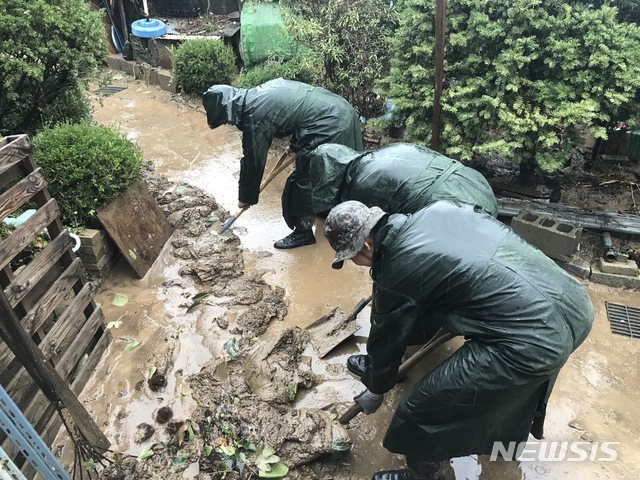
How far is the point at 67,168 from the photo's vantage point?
4.45m

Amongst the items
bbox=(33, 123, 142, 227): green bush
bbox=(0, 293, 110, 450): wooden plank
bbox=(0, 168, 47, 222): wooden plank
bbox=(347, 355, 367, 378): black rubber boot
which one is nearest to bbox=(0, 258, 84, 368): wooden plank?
bbox=(0, 293, 110, 450): wooden plank

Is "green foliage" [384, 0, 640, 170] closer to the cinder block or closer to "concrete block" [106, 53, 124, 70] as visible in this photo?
the cinder block

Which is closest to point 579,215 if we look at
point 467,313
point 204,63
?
point 467,313

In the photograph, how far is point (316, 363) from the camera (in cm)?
405

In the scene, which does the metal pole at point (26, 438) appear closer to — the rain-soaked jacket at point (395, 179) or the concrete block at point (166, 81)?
the rain-soaked jacket at point (395, 179)

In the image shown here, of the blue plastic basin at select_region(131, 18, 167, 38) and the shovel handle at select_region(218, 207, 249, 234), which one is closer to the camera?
the shovel handle at select_region(218, 207, 249, 234)

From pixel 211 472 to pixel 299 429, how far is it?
0.64m

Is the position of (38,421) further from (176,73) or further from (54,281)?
(176,73)

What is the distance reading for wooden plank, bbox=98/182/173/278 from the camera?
15.6 ft

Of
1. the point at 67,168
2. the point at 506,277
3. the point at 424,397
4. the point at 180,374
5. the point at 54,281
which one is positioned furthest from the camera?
the point at 67,168

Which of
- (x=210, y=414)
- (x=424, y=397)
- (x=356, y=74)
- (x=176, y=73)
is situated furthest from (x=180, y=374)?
(x=176, y=73)

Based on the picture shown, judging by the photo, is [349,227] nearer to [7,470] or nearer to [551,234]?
[7,470]

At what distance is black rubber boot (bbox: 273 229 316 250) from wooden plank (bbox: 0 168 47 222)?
269 cm

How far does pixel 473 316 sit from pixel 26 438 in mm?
2343
